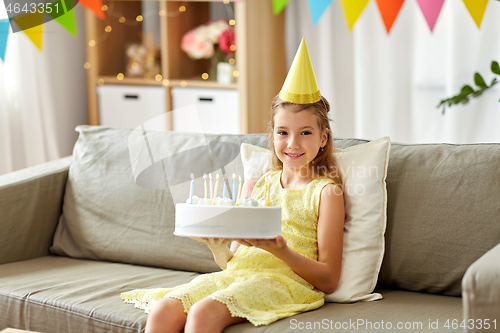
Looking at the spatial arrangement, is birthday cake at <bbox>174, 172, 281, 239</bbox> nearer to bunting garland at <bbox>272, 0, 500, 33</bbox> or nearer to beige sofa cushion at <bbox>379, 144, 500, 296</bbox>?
beige sofa cushion at <bbox>379, 144, 500, 296</bbox>

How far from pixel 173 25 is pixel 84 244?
1.80 m

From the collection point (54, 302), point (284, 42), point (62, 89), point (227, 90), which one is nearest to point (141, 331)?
point (54, 302)

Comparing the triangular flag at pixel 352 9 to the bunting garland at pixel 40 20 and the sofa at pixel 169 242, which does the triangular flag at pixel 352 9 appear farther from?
the bunting garland at pixel 40 20

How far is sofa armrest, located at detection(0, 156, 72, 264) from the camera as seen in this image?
74.1 inches

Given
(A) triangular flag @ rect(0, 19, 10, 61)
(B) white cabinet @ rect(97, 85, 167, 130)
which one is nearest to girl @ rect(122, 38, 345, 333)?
(A) triangular flag @ rect(0, 19, 10, 61)

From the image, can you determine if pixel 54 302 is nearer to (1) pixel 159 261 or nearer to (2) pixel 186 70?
(1) pixel 159 261

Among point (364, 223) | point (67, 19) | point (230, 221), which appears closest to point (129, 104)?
point (67, 19)

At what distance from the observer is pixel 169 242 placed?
182 centimetres

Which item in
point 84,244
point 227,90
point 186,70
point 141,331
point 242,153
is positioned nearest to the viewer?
point 141,331

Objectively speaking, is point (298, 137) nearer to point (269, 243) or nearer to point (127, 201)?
point (269, 243)

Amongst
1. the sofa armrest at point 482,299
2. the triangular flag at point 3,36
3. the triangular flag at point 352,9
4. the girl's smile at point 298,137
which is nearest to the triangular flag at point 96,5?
the triangular flag at point 3,36

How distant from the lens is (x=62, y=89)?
3590 mm

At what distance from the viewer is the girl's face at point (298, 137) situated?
5.01 feet

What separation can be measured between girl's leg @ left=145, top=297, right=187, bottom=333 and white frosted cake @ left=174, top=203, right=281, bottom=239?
19 cm
